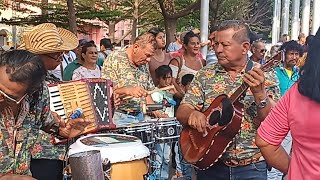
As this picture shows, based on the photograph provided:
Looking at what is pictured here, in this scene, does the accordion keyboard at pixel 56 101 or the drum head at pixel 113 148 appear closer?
the drum head at pixel 113 148

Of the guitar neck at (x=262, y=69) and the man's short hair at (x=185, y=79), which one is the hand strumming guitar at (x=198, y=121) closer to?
the guitar neck at (x=262, y=69)

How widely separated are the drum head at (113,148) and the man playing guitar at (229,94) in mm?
376

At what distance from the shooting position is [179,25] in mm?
30047

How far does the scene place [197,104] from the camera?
366 centimetres

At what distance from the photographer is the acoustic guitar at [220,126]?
3412mm

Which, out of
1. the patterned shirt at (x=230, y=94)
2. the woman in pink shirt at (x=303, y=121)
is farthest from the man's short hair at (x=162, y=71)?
the woman in pink shirt at (x=303, y=121)

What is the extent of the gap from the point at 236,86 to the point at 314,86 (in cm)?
147

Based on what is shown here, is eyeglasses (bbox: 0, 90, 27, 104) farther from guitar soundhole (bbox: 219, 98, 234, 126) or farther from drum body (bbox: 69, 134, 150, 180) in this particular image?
guitar soundhole (bbox: 219, 98, 234, 126)

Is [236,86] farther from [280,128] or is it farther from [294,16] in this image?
[294,16]

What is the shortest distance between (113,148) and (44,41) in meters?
1.06

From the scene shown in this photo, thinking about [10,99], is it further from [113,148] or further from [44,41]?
[44,41]

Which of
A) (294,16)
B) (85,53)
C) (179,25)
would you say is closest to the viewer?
(85,53)

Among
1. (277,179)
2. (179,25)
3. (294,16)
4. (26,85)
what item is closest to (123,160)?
(26,85)

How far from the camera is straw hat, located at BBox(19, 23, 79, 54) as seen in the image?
4.07 m
